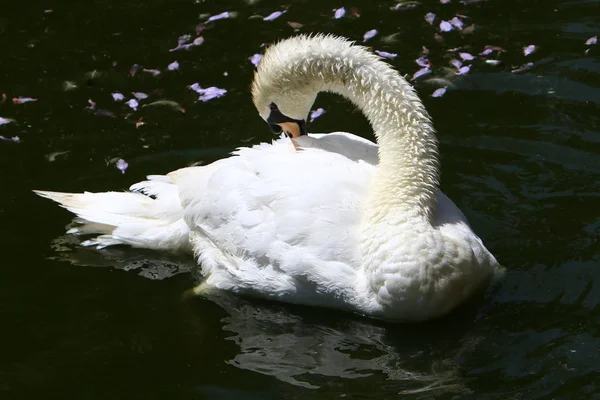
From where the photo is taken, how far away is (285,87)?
250 inches

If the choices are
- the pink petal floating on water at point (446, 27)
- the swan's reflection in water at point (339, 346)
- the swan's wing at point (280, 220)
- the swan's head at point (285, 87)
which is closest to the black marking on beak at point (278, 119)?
the swan's head at point (285, 87)

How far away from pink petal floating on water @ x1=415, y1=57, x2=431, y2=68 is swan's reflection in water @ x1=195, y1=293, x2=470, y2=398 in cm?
351

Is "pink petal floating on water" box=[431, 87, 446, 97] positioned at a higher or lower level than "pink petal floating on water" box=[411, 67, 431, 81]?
lower

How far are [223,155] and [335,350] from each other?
109 inches

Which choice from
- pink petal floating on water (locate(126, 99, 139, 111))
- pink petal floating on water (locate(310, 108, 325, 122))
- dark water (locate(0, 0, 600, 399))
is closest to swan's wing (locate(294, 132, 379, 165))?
dark water (locate(0, 0, 600, 399))

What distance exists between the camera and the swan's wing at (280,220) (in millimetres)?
5812

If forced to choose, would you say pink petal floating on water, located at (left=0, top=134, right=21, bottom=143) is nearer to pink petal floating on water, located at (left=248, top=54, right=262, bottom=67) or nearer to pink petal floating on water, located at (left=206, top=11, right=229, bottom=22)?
pink petal floating on water, located at (left=248, top=54, right=262, bottom=67)

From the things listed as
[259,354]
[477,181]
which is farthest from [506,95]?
[259,354]

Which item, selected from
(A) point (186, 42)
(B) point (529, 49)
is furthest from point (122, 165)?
(B) point (529, 49)

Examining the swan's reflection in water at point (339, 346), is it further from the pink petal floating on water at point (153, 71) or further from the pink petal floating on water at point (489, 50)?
the pink petal floating on water at point (489, 50)

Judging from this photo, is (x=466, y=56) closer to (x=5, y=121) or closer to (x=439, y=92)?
(x=439, y=92)

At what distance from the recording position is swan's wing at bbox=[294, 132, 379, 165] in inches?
256

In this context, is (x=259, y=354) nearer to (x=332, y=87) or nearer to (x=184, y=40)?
(x=332, y=87)

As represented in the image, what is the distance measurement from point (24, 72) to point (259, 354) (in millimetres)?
5027
